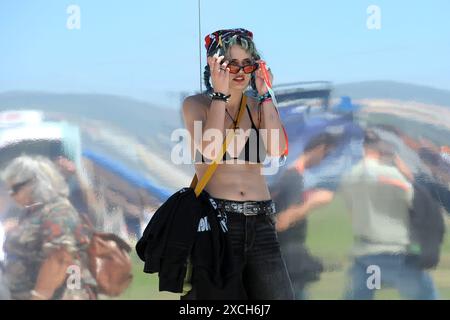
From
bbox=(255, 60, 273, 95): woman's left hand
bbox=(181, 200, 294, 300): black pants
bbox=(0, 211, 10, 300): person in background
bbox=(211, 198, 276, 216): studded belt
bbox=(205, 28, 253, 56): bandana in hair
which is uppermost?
bbox=(205, 28, 253, 56): bandana in hair

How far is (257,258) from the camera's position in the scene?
95.5 inches

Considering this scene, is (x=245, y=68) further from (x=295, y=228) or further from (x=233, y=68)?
(x=295, y=228)

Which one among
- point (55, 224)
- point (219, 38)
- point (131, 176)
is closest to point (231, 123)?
point (219, 38)

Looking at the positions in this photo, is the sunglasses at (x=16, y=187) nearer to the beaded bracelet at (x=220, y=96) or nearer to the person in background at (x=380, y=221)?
the person in background at (x=380, y=221)

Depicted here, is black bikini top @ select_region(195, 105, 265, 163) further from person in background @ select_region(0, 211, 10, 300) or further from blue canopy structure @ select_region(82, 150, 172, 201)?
person in background @ select_region(0, 211, 10, 300)

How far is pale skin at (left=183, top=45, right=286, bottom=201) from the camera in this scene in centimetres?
243

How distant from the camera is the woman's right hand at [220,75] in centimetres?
242

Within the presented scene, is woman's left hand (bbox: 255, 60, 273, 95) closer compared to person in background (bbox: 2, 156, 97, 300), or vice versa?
woman's left hand (bbox: 255, 60, 273, 95)

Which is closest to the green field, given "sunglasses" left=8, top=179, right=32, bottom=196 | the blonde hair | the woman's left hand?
the blonde hair

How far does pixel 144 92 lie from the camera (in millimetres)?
3467

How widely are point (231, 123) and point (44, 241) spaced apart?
1.37m

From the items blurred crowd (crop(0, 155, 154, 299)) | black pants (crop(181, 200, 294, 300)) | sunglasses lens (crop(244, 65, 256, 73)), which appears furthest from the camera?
blurred crowd (crop(0, 155, 154, 299))
